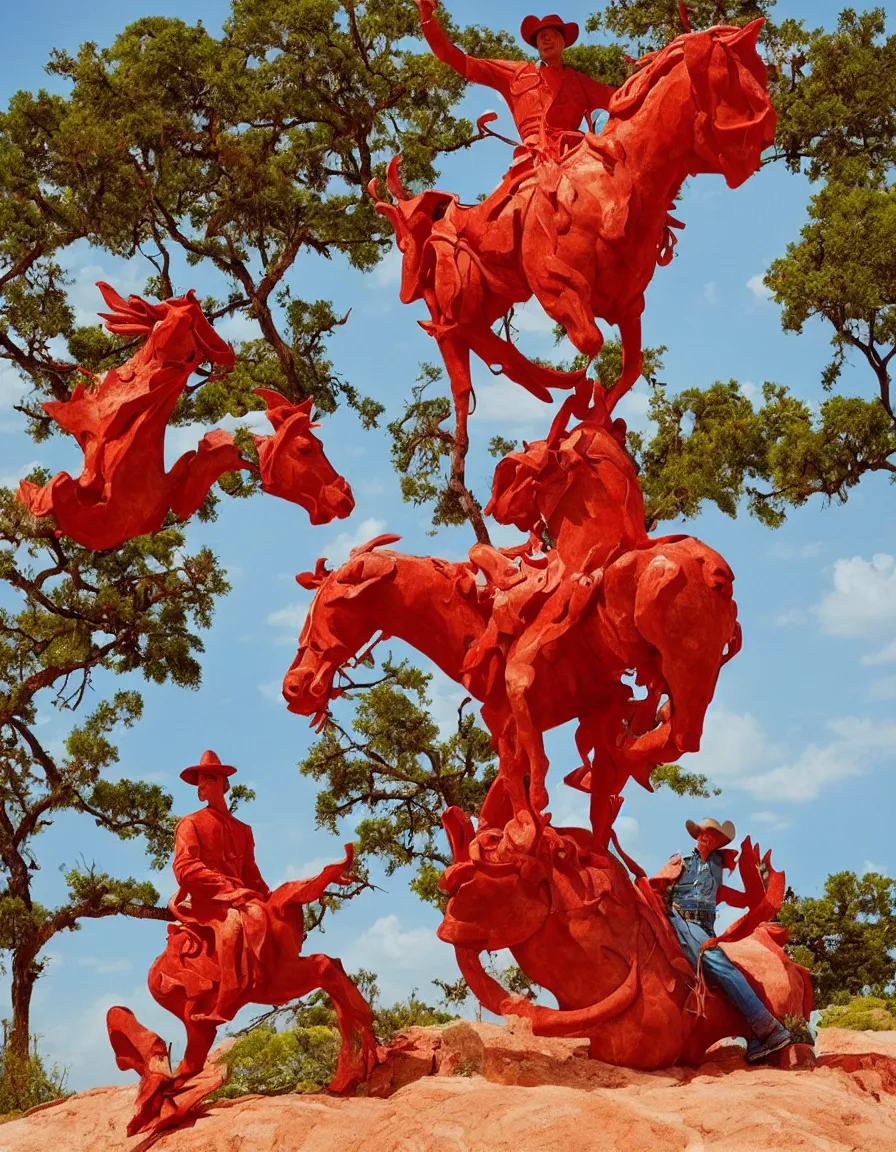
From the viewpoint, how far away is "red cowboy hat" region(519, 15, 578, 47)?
7.54 meters

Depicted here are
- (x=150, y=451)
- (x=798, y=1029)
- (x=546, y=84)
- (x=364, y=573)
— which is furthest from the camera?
(x=546, y=84)

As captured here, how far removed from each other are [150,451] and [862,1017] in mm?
5271

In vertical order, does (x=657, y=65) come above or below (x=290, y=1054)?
above

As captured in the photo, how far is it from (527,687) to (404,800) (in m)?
5.97

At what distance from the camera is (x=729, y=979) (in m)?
6.39

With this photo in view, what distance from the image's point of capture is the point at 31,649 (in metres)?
12.5

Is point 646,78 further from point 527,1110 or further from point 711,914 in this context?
point 527,1110

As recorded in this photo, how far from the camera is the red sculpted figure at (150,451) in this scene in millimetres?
7125

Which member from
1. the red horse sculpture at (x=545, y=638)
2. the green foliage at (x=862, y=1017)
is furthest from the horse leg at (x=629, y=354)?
the green foliage at (x=862, y=1017)

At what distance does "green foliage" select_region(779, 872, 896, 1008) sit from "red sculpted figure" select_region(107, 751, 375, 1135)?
213 inches

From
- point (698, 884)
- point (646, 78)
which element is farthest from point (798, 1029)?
point (646, 78)

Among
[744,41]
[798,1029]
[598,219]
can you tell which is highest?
[744,41]

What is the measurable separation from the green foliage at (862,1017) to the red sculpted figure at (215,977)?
3248 mm

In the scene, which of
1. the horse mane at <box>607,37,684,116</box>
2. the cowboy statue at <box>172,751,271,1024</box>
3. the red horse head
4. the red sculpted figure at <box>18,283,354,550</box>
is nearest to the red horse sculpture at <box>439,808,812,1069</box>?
the cowboy statue at <box>172,751,271,1024</box>
